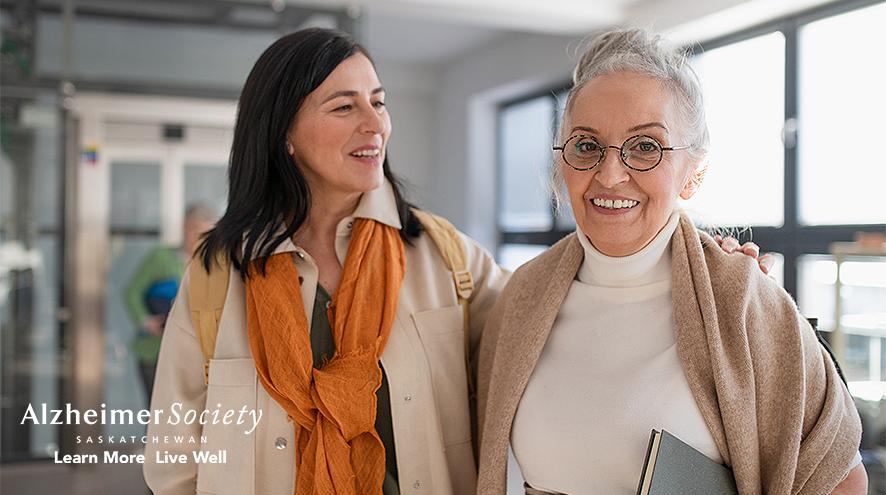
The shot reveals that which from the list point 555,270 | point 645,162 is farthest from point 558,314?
point 645,162

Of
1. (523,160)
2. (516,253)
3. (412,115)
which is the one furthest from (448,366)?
(412,115)

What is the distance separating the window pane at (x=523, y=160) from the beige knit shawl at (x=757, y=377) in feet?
18.9

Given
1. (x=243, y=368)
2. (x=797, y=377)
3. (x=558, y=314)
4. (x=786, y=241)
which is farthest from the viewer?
(x=786, y=241)

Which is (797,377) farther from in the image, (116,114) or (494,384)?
(116,114)

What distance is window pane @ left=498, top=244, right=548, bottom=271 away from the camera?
291 inches

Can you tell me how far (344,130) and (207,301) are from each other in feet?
1.47

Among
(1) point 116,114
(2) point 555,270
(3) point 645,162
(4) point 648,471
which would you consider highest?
(1) point 116,114

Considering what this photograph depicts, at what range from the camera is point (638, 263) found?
1.39 meters

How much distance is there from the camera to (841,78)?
4.22m

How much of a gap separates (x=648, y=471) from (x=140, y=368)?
387cm

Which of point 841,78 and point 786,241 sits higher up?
point 841,78

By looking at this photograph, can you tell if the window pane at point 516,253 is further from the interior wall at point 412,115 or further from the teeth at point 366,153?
the teeth at point 366,153

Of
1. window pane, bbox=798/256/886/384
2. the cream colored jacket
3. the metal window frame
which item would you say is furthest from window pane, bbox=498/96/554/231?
the cream colored jacket

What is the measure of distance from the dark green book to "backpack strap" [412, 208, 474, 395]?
0.61 metres
